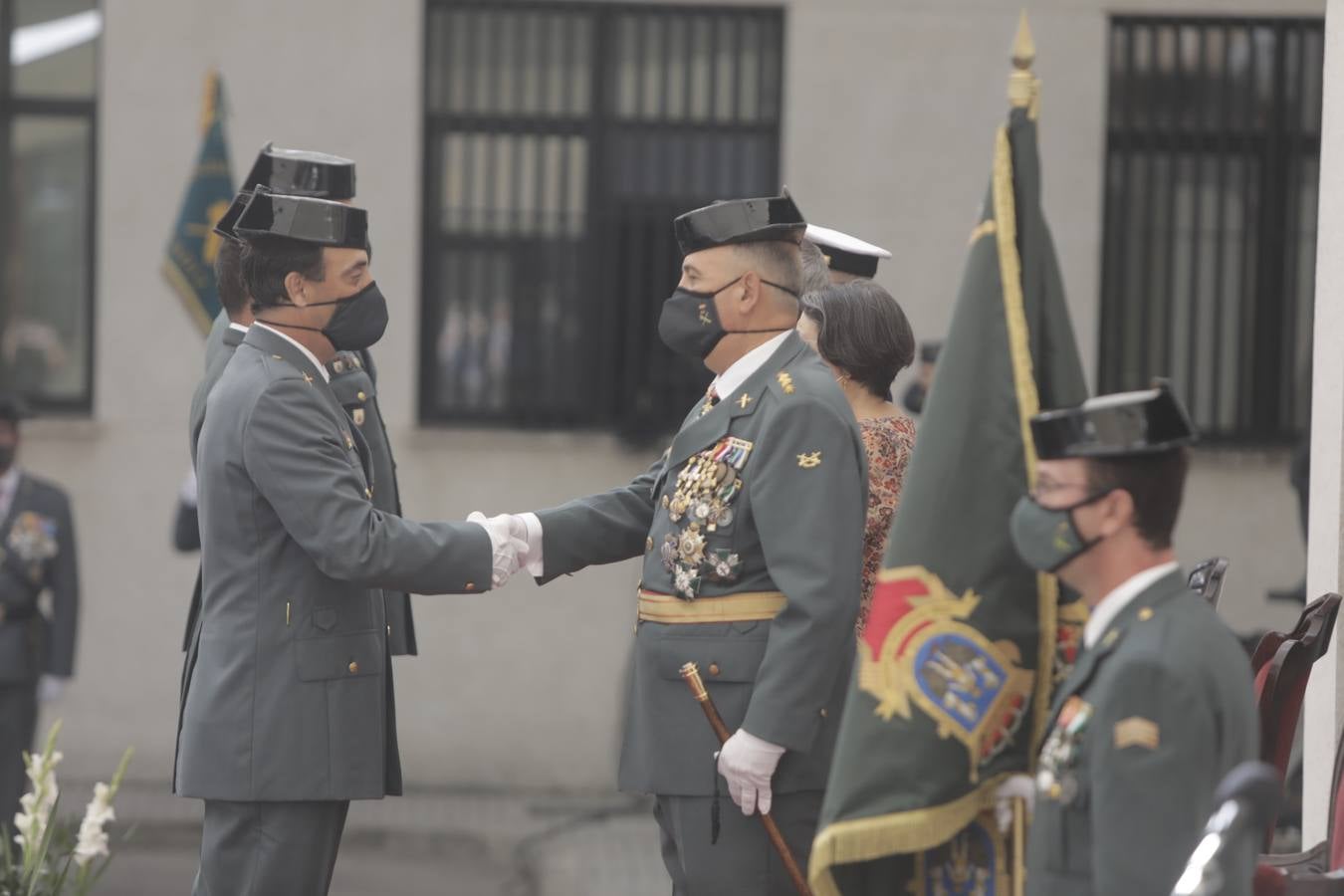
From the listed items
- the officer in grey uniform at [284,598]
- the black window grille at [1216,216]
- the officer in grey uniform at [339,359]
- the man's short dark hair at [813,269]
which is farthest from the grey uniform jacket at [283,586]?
the black window grille at [1216,216]

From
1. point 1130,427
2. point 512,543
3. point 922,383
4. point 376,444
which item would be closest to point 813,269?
point 512,543

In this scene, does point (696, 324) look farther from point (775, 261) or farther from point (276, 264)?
point (276, 264)

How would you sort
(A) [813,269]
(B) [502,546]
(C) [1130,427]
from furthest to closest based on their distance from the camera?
Result: (A) [813,269] < (B) [502,546] < (C) [1130,427]

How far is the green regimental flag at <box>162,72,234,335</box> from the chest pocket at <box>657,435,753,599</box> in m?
5.67

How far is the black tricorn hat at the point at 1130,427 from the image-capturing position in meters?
2.80

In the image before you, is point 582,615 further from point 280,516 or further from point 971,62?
point 280,516

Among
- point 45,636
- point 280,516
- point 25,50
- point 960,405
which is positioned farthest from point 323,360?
point 25,50

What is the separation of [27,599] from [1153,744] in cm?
604

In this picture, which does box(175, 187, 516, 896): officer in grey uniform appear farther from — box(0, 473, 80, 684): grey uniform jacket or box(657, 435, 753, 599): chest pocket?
box(0, 473, 80, 684): grey uniform jacket

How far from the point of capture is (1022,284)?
3.24 metres

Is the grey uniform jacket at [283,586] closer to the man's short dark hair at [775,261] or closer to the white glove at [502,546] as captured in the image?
the white glove at [502,546]

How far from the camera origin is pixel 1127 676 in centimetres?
269

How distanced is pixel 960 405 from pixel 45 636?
18.4 feet

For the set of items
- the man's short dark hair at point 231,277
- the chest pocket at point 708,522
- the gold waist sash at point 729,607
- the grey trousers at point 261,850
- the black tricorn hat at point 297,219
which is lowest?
the grey trousers at point 261,850
